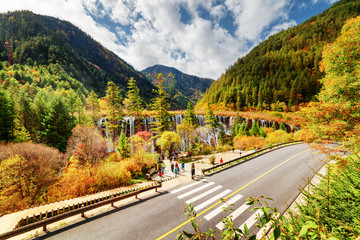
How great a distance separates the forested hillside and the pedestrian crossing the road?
55369 millimetres

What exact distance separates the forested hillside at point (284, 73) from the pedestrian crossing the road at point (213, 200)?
55369mm

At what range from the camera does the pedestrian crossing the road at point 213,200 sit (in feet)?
24.5

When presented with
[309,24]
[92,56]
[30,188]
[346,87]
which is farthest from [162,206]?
[92,56]

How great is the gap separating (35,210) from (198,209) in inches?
401

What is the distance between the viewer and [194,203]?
351 inches

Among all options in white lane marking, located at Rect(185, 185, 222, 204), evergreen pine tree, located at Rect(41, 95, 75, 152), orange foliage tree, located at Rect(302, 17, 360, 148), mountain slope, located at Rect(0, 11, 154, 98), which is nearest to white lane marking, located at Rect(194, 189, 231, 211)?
white lane marking, located at Rect(185, 185, 222, 204)

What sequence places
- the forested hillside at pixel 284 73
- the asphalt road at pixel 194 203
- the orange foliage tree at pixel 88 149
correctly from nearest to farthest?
the asphalt road at pixel 194 203
the orange foliage tree at pixel 88 149
the forested hillside at pixel 284 73

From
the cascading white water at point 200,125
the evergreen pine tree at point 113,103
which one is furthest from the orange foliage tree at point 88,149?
the cascading white water at point 200,125

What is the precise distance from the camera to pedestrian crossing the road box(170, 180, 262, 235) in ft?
24.5

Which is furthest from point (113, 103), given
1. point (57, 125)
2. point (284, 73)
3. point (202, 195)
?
point (284, 73)

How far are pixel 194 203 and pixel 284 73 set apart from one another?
321 ft

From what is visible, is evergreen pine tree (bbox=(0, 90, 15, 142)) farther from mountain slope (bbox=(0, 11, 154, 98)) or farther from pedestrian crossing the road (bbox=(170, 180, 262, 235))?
mountain slope (bbox=(0, 11, 154, 98))

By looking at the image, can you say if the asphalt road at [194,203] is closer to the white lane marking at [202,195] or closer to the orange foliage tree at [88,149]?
the white lane marking at [202,195]

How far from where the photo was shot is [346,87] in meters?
8.16
